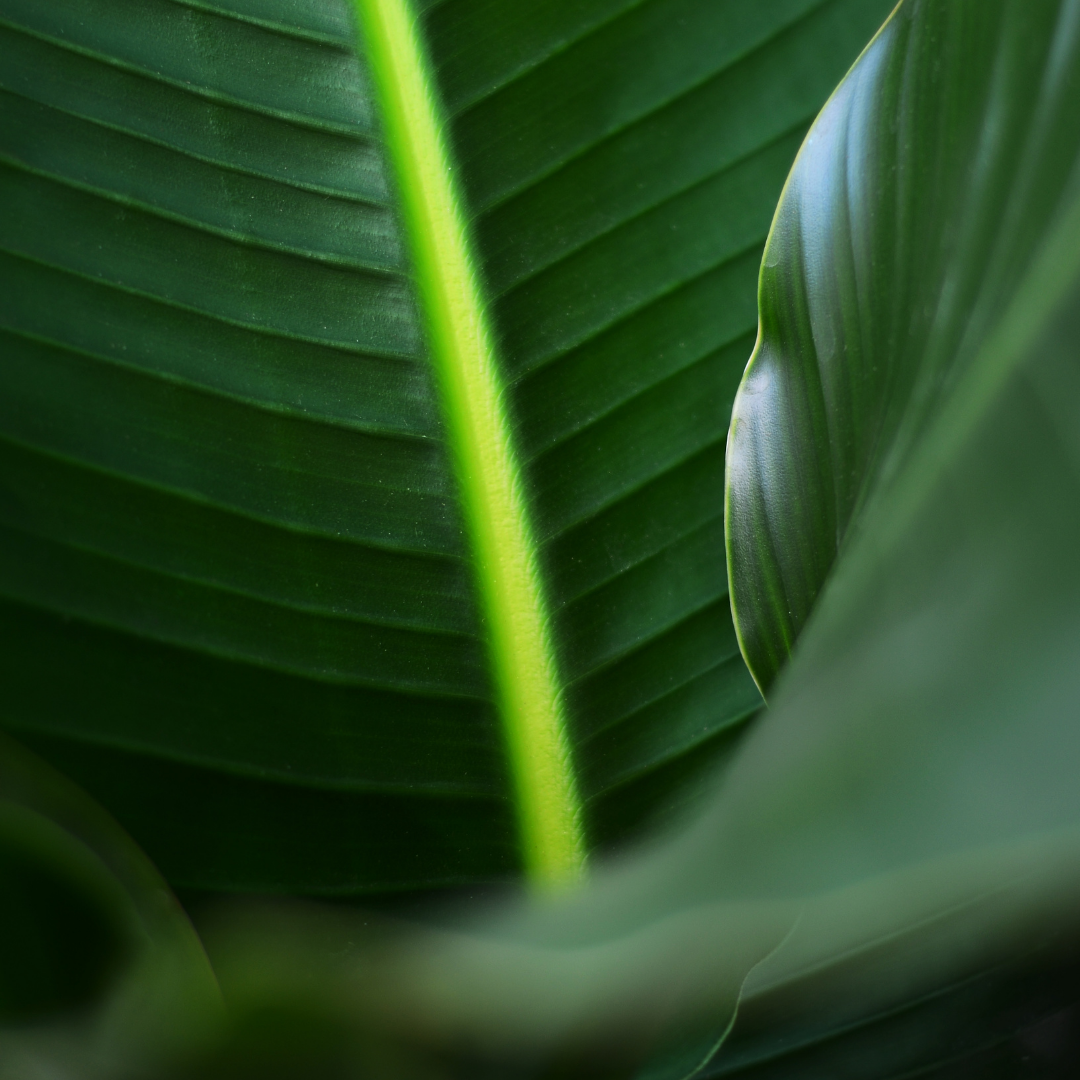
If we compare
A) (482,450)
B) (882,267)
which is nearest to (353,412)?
(482,450)

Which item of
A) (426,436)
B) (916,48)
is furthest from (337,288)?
(916,48)

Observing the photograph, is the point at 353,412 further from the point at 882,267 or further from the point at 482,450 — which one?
A: the point at 882,267

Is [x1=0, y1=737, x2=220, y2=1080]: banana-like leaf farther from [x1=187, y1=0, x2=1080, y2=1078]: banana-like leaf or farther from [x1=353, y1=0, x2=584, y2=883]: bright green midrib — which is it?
[x1=353, y1=0, x2=584, y2=883]: bright green midrib

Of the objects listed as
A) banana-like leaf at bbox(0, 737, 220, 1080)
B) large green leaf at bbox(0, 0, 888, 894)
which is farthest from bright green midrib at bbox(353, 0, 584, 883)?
banana-like leaf at bbox(0, 737, 220, 1080)

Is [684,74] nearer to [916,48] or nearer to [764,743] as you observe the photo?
[916,48]

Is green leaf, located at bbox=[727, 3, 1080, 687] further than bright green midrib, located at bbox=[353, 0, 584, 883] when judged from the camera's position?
No

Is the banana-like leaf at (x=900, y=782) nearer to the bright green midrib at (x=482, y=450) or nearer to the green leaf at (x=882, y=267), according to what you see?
the green leaf at (x=882, y=267)

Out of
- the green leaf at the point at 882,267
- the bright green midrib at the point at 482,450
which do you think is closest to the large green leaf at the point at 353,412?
the bright green midrib at the point at 482,450
